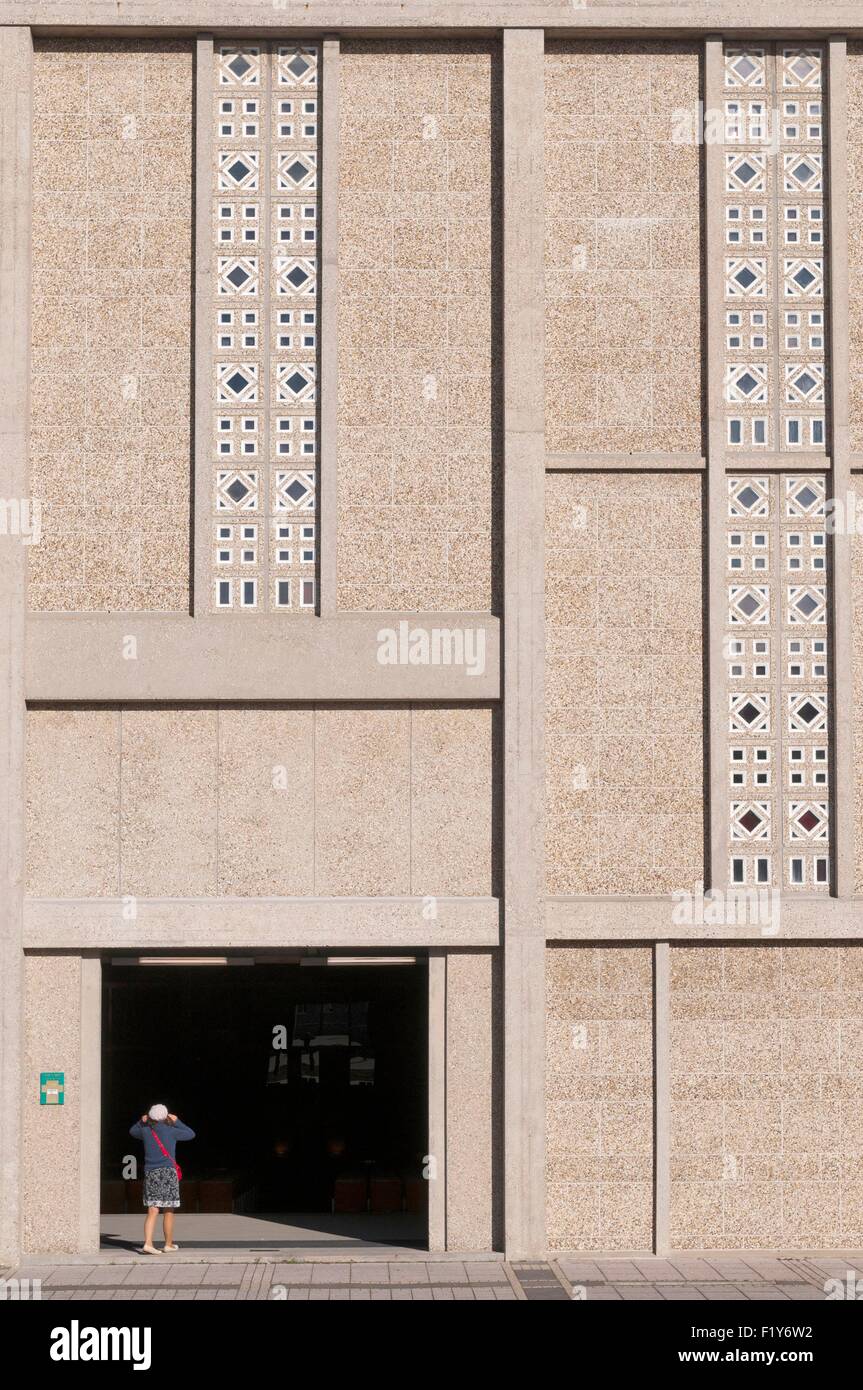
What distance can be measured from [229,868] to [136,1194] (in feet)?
16.0

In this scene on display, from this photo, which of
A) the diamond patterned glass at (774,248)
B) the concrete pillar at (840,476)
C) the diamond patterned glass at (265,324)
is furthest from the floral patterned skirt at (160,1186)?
the diamond patterned glass at (774,248)

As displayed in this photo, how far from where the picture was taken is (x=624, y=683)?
691 inches

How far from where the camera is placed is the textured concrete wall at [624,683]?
17.4m

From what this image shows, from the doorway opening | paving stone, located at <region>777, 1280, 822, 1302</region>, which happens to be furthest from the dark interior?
paving stone, located at <region>777, 1280, 822, 1302</region>

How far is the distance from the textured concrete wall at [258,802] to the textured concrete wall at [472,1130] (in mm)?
1570

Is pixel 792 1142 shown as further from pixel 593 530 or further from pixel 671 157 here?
pixel 671 157

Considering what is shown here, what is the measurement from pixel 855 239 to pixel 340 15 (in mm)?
6251

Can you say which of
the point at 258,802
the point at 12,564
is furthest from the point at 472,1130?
the point at 12,564

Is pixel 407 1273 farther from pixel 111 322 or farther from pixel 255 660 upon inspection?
pixel 111 322

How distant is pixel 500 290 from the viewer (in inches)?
698

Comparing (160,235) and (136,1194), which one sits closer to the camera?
(160,235)

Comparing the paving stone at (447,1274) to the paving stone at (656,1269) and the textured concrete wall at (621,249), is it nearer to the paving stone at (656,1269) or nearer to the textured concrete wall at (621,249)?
the paving stone at (656,1269)

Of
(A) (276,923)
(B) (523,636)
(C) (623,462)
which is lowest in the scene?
(A) (276,923)

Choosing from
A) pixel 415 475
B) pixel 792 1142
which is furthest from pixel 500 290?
pixel 792 1142
